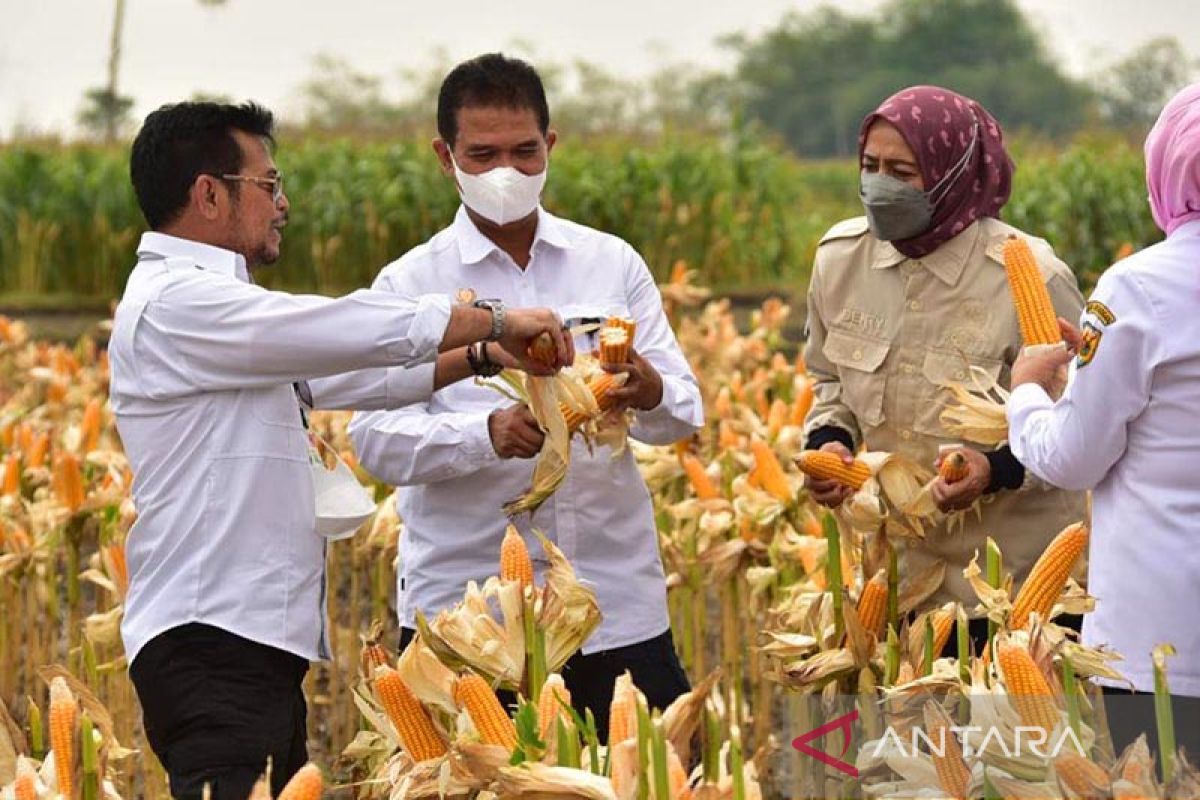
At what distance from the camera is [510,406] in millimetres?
4359

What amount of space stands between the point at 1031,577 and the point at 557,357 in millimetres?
1054

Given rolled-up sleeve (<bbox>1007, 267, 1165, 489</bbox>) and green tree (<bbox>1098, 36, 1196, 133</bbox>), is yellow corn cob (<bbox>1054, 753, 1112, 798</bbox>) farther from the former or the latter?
green tree (<bbox>1098, 36, 1196, 133</bbox>)

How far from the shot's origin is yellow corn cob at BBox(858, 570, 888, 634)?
3947 mm

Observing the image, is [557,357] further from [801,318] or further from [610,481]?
[801,318]

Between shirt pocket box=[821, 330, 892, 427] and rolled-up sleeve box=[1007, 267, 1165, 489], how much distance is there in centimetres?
90

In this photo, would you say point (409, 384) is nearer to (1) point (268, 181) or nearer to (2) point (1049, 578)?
(1) point (268, 181)

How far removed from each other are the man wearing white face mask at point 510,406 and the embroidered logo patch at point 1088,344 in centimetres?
111

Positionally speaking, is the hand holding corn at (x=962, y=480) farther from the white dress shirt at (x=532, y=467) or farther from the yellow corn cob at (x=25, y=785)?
the yellow corn cob at (x=25, y=785)

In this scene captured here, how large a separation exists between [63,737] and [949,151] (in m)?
2.16

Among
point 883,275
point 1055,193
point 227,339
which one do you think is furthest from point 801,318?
point 227,339

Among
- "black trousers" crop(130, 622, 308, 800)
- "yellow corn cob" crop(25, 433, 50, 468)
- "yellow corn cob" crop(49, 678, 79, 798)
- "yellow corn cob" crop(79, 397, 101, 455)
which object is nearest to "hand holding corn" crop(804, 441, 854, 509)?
"black trousers" crop(130, 622, 308, 800)

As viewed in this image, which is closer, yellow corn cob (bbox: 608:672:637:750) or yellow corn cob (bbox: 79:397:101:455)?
yellow corn cob (bbox: 608:672:637:750)

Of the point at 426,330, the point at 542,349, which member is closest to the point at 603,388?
the point at 542,349

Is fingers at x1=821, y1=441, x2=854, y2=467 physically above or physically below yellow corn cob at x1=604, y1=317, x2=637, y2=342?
below
